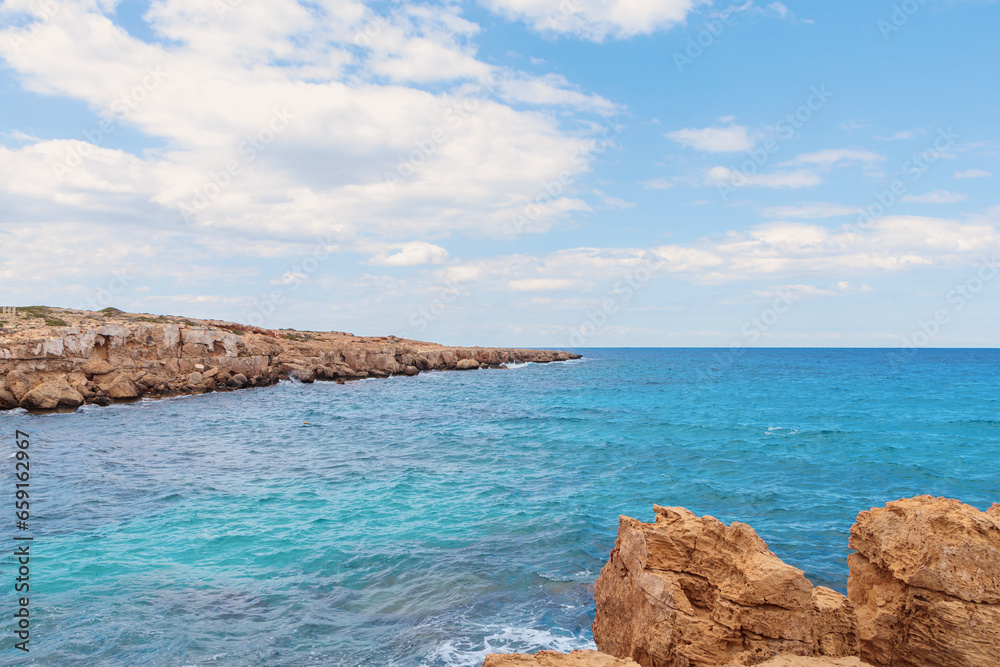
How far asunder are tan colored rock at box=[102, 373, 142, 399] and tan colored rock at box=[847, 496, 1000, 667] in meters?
Answer: 45.7

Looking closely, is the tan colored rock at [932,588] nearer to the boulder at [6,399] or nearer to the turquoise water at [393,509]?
the turquoise water at [393,509]

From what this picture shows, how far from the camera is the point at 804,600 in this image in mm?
6086

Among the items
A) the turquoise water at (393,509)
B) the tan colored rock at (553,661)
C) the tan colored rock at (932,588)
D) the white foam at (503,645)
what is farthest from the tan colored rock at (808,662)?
the turquoise water at (393,509)

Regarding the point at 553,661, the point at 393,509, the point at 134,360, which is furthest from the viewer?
the point at 134,360

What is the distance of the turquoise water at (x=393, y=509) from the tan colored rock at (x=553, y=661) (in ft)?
12.3

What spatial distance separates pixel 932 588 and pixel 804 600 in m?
1.91

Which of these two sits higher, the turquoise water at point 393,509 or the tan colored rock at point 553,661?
the tan colored rock at point 553,661

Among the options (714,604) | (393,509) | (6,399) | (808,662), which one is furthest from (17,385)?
(808,662)

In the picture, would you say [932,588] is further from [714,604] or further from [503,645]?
[503,645]

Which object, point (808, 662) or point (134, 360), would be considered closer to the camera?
point (808, 662)

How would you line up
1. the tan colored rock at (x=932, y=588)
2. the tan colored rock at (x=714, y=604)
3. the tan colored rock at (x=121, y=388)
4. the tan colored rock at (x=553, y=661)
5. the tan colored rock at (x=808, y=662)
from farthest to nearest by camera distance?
the tan colored rock at (x=121, y=388) < the tan colored rock at (x=932, y=588) < the tan colored rock at (x=714, y=604) < the tan colored rock at (x=808, y=662) < the tan colored rock at (x=553, y=661)

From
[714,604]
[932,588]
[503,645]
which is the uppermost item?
[932,588]

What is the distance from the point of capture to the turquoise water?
30.8 ft

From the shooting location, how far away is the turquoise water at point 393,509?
9.40 m
